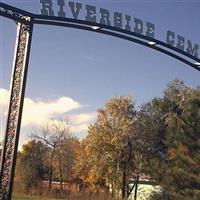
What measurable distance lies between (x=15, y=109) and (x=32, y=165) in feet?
163

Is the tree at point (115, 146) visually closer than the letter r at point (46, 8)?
No

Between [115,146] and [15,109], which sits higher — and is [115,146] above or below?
above

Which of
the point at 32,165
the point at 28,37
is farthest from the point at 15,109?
the point at 32,165

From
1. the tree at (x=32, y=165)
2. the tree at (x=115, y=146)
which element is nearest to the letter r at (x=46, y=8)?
the tree at (x=115, y=146)

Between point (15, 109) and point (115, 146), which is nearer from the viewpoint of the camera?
point (15, 109)

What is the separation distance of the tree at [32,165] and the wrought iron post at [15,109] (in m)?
44.7

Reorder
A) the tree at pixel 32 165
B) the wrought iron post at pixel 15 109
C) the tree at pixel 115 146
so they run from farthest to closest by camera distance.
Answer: the tree at pixel 32 165
the tree at pixel 115 146
the wrought iron post at pixel 15 109

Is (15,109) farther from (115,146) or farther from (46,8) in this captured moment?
(115,146)

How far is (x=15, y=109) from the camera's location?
53.9 ft

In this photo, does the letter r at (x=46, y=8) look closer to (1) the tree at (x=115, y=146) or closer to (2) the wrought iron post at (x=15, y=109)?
(2) the wrought iron post at (x=15, y=109)

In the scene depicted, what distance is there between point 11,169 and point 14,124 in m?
1.42

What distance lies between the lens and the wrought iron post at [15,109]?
1609 centimetres

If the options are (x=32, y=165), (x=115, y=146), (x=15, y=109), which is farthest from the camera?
(x=32, y=165)

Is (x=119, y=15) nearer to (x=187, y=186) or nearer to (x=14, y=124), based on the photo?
(x=14, y=124)
